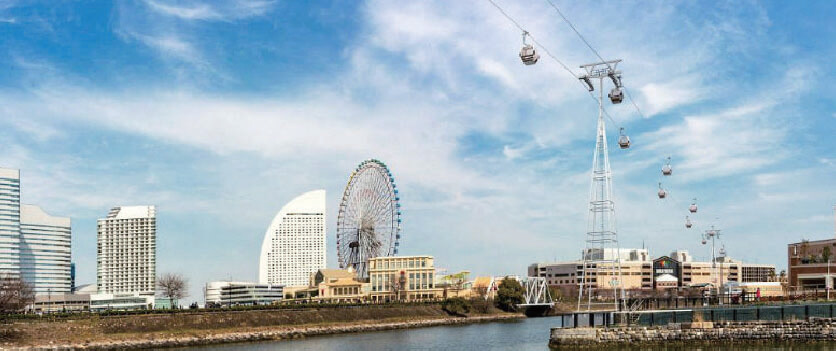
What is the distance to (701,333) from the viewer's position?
6688 centimetres

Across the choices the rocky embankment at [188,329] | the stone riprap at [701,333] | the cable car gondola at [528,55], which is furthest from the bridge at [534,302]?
the cable car gondola at [528,55]

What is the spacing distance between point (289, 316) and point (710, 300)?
5408cm

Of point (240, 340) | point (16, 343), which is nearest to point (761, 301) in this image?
point (240, 340)

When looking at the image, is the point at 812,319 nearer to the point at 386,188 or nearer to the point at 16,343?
the point at 16,343

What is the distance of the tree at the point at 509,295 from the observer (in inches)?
6437

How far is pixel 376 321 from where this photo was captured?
124125 mm

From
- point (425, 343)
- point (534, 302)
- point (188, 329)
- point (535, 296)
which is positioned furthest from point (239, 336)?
point (535, 296)

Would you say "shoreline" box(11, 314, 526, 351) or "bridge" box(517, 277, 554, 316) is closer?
"shoreline" box(11, 314, 526, 351)

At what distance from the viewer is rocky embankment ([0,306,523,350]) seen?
81125mm

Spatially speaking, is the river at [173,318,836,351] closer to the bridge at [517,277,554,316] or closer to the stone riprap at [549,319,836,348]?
the stone riprap at [549,319,836,348]

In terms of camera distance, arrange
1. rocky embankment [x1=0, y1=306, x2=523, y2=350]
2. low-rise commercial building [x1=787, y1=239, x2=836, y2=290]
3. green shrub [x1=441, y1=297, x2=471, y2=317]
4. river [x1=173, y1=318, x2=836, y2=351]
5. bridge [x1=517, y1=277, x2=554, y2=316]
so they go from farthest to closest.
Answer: bridge [x1=517, y1=277, x2=554, y2=316], green shrub [x1=441, y1=297, x2=471, y2=317], low-rise commercial building [x1=787, y1=239, x2=836, y2=290], rocky embankment [x1=0, y1=306, x2=523, y2=350], river [x1=173, y1=318, x2=836, y2=351]

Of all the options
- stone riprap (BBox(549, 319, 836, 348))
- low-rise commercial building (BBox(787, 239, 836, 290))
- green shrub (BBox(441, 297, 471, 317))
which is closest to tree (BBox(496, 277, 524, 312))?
green shrub (BBox(441, 297, 471, 317))

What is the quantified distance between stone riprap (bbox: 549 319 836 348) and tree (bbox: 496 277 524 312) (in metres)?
96.6

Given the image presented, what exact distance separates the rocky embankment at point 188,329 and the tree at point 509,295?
3779 cm
